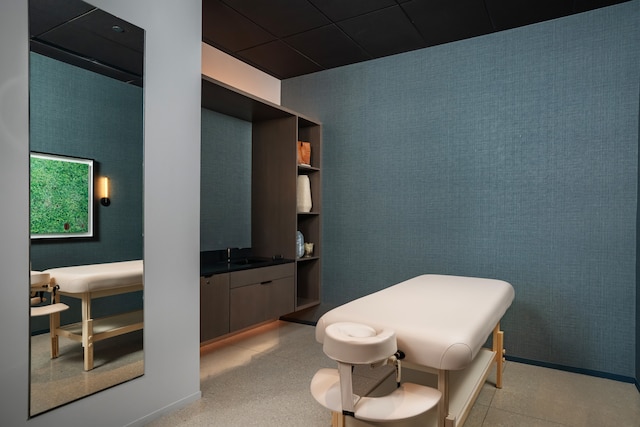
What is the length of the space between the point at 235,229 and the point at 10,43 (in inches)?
97.8

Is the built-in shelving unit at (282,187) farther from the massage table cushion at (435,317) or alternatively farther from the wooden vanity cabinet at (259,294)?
the massage table cushion at (435,317)

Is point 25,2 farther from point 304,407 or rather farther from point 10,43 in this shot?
point 304,407

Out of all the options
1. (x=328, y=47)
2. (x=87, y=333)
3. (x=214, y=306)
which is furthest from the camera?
(x=328, y=47)

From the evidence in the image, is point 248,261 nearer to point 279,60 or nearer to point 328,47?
point 279,60

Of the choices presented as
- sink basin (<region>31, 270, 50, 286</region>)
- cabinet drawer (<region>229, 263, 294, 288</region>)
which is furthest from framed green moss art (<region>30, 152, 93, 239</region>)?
cabinet drawer (<region>229, 263, 294, 288</region>)

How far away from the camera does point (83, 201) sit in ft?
6.10

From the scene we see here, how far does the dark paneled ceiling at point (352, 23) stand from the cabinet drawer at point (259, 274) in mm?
1931

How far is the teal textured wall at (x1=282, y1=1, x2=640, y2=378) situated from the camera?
110 inches

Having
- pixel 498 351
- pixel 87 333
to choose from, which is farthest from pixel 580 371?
pixel 87 333

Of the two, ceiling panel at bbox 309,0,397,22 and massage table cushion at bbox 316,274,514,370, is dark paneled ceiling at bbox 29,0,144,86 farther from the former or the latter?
massage table cushion at bbox 316,274,514,370

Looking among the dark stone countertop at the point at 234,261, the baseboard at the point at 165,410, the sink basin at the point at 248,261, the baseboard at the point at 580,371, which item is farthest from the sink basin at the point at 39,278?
the baseboard at the point at 580,371

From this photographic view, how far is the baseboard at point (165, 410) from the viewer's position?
2086mm

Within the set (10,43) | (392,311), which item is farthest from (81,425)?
(10,43)

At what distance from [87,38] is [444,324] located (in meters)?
2.03
